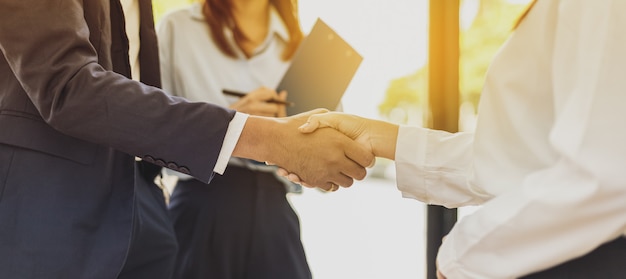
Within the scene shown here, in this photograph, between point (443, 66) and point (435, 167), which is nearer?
point (435, 167)

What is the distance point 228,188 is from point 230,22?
531 mm

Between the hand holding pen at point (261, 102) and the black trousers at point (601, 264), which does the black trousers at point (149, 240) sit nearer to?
the hand holding pen at point (261, 102)

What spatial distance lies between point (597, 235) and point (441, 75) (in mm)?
1338

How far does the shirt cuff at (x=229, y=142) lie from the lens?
1230 mm

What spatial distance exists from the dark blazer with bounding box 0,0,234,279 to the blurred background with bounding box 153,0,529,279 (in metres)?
0.65

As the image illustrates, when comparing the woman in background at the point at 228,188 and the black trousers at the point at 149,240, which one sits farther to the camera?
the woman in background at the point at 228,188

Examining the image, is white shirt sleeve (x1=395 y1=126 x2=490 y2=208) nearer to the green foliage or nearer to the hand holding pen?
the hand holding pen

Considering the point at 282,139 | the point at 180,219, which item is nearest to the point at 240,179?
the point at 180,219

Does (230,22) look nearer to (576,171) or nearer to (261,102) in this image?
(261,102)

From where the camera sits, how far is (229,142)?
4.11ft

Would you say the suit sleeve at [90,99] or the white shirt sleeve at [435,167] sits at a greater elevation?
the suit sleeve at [90,99]

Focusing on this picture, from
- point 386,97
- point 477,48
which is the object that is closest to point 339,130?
point 477,48

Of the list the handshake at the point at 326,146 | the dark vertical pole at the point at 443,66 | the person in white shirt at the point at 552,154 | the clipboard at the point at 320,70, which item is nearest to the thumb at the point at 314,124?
the handshake at the point at 326,146

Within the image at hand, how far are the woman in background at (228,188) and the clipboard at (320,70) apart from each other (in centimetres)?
6
